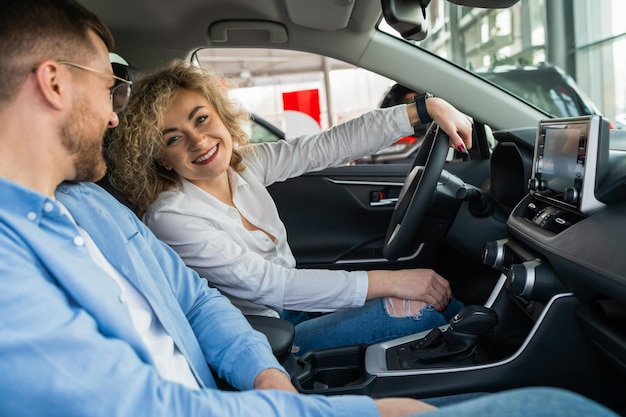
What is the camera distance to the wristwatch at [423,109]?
6.17 feet

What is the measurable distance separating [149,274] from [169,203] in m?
0.50

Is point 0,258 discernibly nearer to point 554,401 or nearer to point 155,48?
point 554,401

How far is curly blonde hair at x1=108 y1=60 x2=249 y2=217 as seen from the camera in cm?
166

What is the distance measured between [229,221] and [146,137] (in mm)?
333

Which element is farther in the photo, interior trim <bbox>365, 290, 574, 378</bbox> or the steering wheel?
the steering wheel

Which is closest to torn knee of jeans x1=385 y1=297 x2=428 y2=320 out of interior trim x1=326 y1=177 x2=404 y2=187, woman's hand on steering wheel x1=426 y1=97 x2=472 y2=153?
woman's hand on steering wheel x1=426 y1=97 x2=472 y2=153

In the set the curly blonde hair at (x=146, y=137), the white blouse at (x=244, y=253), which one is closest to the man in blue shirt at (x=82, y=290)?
the white blouse at (x=244, y=253)

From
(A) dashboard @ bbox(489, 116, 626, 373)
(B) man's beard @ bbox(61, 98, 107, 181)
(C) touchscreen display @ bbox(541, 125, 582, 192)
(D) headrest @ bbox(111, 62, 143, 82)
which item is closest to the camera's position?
(B) man's beard @ bbox(61, 98, 107, 181)

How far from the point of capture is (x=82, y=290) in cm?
88

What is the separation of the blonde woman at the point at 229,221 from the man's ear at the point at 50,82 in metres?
0.66

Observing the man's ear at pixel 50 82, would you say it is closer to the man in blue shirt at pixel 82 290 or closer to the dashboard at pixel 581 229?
the man in blue shirt at pixel 82 290

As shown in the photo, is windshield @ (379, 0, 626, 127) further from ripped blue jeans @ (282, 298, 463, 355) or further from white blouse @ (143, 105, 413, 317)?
ripped blue jeans @ (282, 298, 463, 355)

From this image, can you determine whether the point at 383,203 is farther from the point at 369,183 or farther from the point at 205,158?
the point at 205,158

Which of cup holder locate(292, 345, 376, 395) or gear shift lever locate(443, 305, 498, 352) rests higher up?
gear shift lever locate(443, 305, 498, 352)
